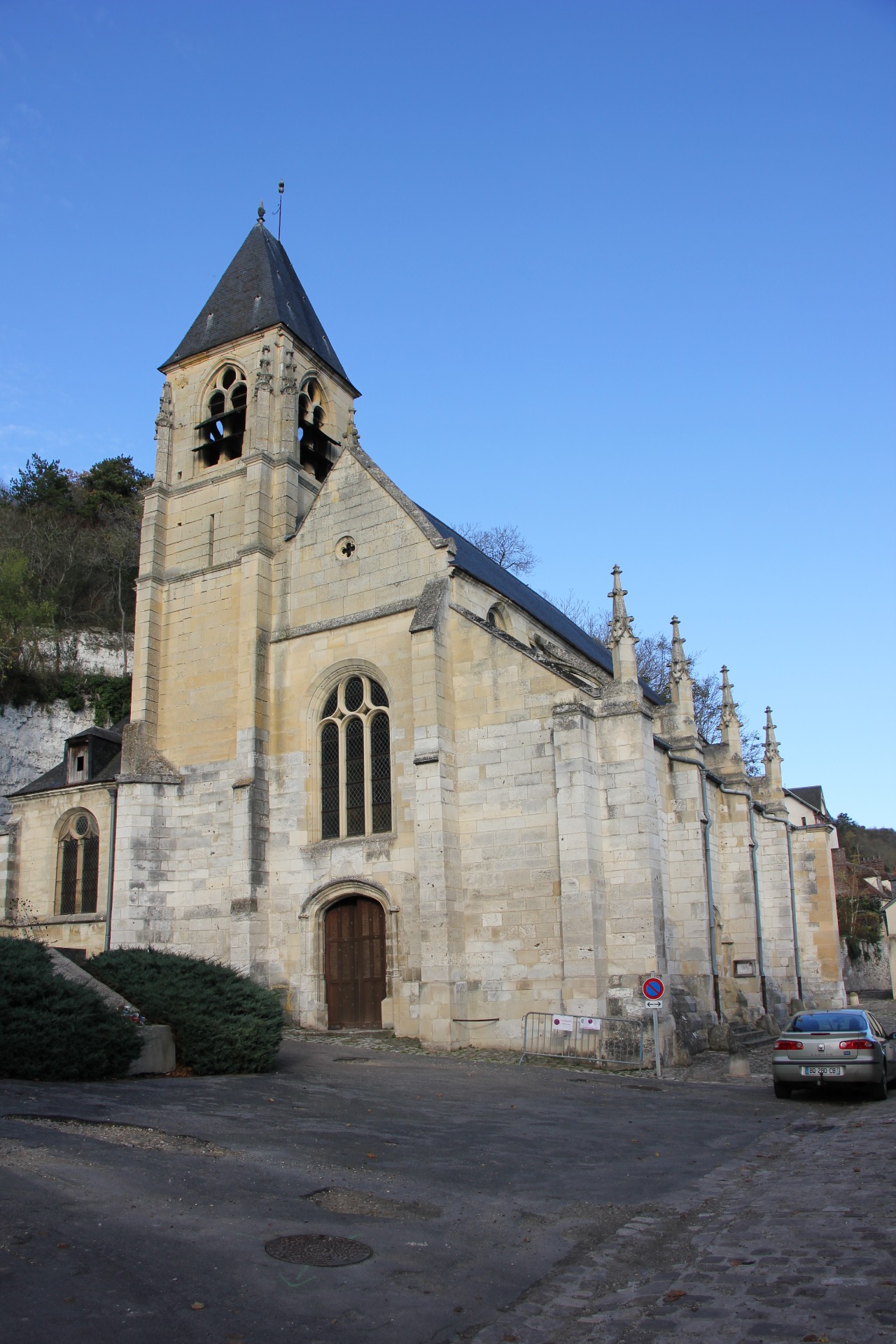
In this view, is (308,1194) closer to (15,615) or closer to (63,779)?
(63,779)

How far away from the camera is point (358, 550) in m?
22.5

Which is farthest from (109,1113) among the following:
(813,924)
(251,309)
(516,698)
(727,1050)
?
(813,924)

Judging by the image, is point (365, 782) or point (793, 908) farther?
point (793, 908)

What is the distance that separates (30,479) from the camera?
1941 inches

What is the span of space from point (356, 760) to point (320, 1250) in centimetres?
1581

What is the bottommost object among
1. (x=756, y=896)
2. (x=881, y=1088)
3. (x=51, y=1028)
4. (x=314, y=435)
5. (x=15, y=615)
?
(x=881, y=1088)

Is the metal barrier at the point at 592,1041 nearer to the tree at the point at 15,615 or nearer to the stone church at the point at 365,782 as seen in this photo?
the stone church at the point at 365,782

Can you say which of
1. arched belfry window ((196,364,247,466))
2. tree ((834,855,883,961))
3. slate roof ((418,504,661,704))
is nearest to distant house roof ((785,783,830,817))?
tree ((834,855,883,961))

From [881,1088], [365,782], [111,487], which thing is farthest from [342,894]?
[111,487]

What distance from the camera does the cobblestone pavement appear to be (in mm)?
4941

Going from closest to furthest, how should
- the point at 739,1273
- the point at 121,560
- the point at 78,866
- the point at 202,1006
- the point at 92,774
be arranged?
the point at 739,1273
the point at 202,1006
the point at 78,866
the point at 92,774
the point at 121,560

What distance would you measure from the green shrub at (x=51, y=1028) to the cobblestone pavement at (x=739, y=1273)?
6.96m

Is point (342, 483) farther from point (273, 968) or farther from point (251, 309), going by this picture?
point (273, 968)

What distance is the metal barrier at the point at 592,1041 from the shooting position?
17.1 metres
